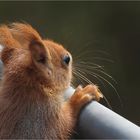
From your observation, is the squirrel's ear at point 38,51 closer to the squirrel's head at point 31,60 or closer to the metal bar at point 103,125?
the squirrel's head at point 31,60

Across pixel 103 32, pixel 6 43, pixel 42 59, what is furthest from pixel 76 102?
pixel 103 32

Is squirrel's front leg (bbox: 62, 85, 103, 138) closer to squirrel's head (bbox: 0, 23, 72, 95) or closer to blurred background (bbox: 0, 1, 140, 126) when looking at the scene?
squirrel's head (bbox: 0, 23, 72, 95)

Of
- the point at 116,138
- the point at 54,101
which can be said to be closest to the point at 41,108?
the point at 54,101

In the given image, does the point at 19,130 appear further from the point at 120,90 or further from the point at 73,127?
the point at 120,90

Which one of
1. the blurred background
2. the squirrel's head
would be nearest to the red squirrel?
the squirrel's head

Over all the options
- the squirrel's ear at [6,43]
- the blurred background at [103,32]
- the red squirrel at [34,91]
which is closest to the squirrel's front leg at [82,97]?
the red squirrel at [34,91]

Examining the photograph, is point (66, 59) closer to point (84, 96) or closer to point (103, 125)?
point (84, 96)
